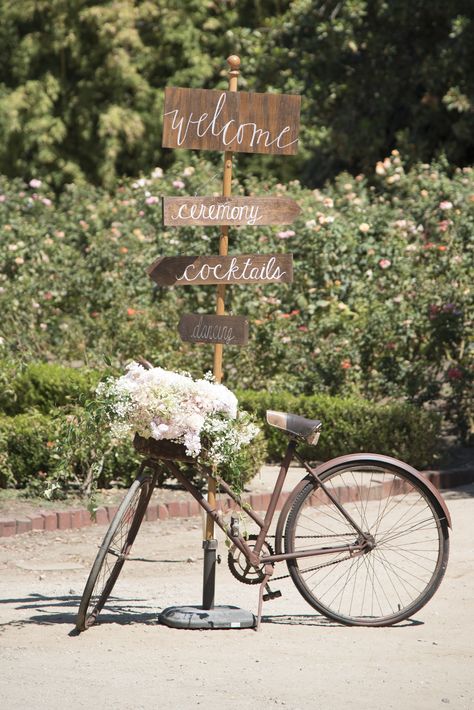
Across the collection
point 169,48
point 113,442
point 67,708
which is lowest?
point 67,708

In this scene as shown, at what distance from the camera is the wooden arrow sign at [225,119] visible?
5527 millimetres

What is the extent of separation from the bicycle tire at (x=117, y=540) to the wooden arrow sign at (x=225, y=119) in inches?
60.0

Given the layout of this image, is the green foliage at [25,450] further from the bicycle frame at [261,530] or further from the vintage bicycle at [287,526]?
the bicycle frame at [261,530]

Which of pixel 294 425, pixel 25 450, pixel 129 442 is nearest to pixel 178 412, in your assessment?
pixel 294 425

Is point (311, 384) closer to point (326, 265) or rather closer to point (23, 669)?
point (326, 265)

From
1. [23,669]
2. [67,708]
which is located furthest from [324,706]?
[23,669]

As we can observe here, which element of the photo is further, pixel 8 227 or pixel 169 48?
pixel 169 48

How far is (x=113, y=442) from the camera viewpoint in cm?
795

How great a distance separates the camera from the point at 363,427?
9.10 metres

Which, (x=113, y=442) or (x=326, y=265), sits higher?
(x=326, y=265)

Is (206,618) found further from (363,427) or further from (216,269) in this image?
(363,427)

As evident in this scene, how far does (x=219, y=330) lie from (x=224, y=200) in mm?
588

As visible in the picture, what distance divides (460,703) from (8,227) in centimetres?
985

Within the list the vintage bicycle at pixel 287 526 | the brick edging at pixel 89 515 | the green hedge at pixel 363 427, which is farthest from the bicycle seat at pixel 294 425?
the green hedge at pixel 363 427
